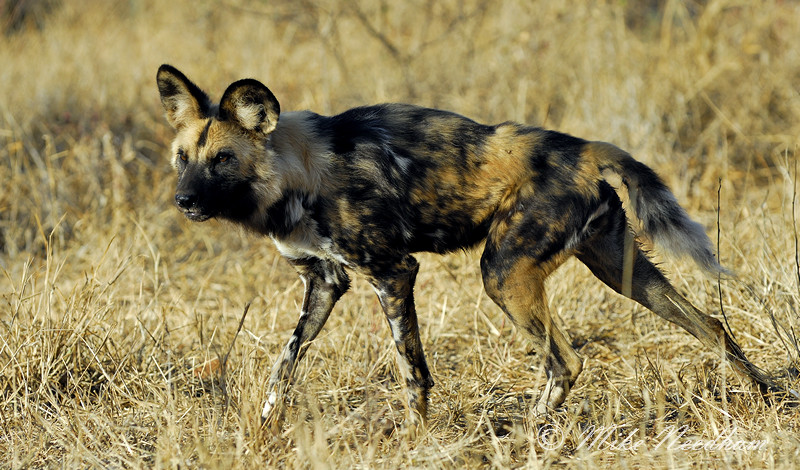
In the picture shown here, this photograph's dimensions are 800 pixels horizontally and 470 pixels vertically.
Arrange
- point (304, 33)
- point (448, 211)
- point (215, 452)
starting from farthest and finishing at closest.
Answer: point (304, 33) < point (448, 211) < point (215, 452)

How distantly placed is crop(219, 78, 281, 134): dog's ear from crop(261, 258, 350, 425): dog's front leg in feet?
1.87

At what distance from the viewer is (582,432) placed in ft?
9.41

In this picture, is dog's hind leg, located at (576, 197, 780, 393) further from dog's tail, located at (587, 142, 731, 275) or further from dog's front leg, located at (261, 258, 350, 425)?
dog's front leg, located at (261, 258, 350, 425)

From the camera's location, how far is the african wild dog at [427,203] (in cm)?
298

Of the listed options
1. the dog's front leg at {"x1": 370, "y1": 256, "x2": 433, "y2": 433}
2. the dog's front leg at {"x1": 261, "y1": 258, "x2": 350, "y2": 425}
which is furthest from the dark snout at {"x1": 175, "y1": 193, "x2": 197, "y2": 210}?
the dog's front leg at {"x1": 370, "y1": 256, "x2": 433, "y2": 433}

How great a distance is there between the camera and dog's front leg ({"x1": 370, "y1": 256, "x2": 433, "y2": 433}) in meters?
3.05

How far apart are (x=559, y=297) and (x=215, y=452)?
2.04 m

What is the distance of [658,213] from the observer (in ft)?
9.95

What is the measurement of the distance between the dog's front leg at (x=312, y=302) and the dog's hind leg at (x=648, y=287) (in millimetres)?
967

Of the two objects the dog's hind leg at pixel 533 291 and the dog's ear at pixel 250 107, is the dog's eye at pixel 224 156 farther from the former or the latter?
the dog's hind leg at pixel 533 291

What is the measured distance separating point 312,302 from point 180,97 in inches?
37.8

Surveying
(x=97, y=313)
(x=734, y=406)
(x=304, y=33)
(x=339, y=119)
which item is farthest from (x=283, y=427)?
(x=304, y=33)

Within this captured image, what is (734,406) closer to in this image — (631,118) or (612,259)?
(612,259)
